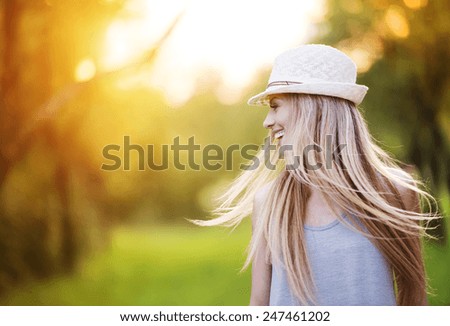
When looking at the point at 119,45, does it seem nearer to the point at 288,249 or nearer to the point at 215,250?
the point at 215,250

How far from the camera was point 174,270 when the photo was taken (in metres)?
2.92

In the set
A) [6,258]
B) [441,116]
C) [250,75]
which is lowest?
[6,258]

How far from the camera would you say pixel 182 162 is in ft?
9.69

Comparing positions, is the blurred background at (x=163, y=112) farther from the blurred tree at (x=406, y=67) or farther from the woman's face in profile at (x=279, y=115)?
the woman's face in profile at (x=279, y=115)

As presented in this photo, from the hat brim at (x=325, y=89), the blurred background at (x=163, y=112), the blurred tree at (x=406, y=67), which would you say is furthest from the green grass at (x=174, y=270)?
the hat brim at (x=325, y=89)

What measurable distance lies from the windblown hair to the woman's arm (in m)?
0.02

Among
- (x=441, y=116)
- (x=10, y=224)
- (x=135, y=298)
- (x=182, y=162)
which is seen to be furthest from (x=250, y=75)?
(x=10, y=224)

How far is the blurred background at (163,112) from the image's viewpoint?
9.59 ft

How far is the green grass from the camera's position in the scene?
290 centimetres

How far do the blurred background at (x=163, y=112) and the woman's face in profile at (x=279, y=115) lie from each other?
2.18 ft

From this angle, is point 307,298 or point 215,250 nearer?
point 307,298

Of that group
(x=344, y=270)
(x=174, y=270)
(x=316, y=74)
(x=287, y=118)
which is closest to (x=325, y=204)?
(x=344, y=270)

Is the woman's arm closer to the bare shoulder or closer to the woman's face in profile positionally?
the woman's face in profile

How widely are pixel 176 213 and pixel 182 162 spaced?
0.26m
